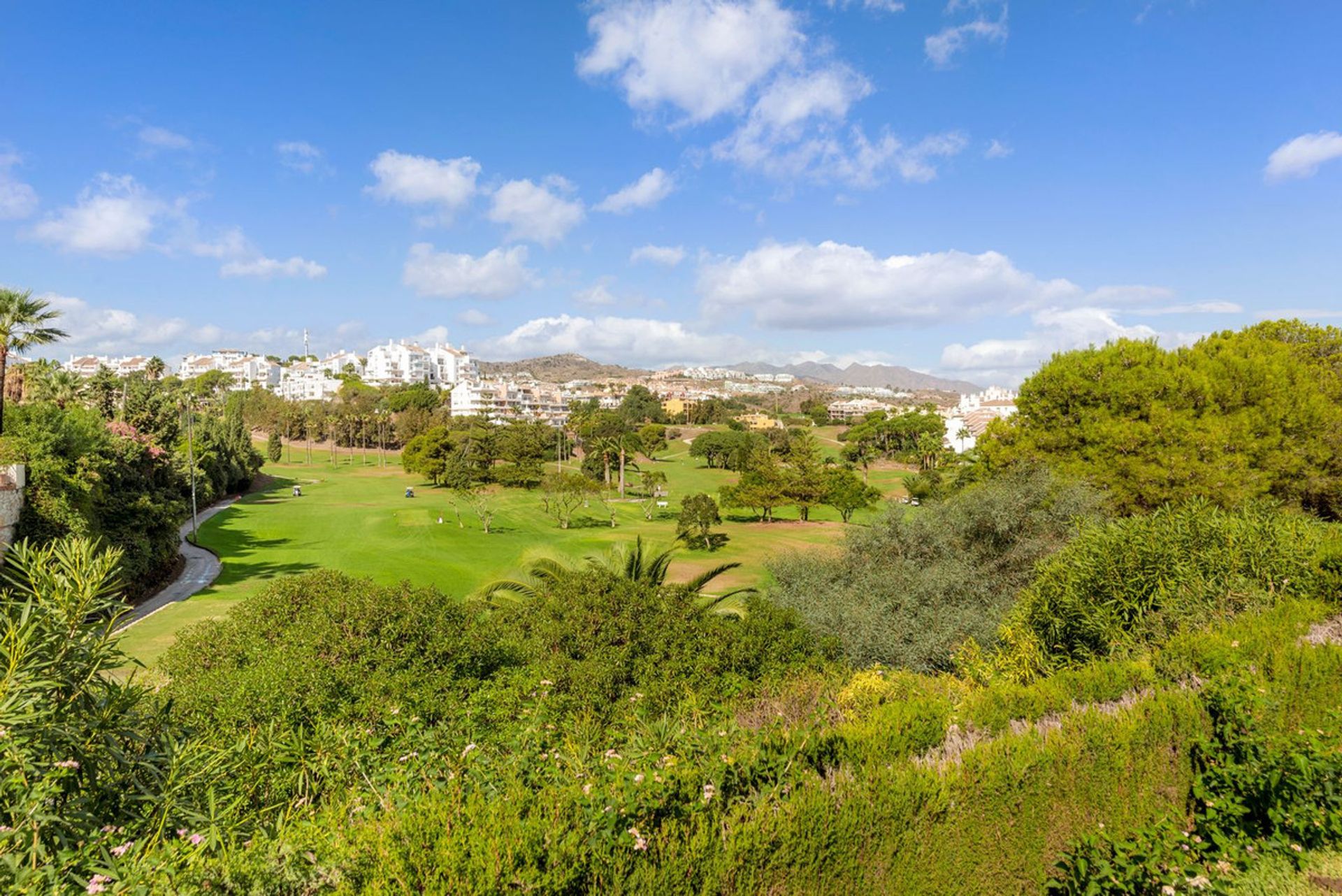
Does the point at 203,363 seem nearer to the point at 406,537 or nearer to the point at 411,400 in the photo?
the point at 411,400

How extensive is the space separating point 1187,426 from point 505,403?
123904mm

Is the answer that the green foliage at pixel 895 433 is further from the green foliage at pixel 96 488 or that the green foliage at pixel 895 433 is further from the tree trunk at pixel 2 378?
the tree trunk at pixel 2 378

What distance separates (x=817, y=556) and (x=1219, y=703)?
528 inches

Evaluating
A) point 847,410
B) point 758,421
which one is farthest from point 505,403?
point 847,410

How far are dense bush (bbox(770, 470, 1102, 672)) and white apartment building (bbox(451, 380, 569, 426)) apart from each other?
106 metres

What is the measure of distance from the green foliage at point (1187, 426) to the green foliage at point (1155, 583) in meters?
9.09

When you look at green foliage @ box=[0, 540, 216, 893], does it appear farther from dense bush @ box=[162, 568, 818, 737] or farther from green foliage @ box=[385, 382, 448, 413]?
green foliage @ box=[385, 382, 448, 413]

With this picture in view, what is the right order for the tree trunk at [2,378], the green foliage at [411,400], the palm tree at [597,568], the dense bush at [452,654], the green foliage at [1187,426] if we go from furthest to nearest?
1. the green foliage at [411,400]
2. the green foliage at [1187,426]
3. the tree trunk at [2,378]
4. the palm tree at [597,568]
5. the dense bush at [452,654]

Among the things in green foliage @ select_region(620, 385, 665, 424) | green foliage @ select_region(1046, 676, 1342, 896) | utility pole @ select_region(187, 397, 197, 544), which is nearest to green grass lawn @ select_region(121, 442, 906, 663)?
utility pole @ select_region(187, 397, 197, 544)

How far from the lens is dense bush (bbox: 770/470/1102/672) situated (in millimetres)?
13906

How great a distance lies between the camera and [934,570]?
16250 millimetres


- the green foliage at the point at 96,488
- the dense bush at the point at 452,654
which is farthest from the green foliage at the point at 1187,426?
the green foliage at the point at 96,488

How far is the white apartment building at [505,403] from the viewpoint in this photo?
5103 inches

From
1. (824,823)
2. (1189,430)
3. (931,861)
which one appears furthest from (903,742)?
(1189,430)
